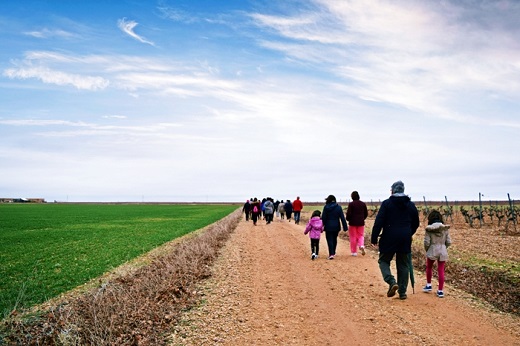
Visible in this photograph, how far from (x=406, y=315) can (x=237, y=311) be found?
3.23m

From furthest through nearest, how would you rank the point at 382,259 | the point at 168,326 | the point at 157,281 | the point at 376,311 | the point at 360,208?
the point at 360,208
the point at 157,281
the point at 382,259
the point at 376,311
the point at 168,326

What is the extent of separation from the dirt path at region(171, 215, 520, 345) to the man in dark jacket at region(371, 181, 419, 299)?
0.67 meters

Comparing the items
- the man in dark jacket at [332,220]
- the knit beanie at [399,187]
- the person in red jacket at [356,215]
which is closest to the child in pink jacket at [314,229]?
the man in dark jacket at [332,220]

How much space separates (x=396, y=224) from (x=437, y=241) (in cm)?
131

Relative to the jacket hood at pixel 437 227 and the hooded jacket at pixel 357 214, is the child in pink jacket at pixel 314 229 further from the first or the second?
the jacket hood at pixel 437 227

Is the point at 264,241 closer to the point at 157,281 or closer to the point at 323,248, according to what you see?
the point at 323,248

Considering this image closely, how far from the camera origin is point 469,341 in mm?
6340

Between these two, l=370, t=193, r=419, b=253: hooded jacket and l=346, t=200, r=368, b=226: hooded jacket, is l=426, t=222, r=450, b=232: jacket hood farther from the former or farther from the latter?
l=346, t=200, r=368, b=226: hooded jacket

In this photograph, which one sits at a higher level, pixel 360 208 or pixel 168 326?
pixel 360 208

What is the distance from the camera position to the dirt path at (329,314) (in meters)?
6.58

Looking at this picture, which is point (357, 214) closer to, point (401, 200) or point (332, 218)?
point (332, 218)

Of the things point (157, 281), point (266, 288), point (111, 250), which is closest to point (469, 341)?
point (266, 288)

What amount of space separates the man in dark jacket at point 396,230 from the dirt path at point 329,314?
0.67m

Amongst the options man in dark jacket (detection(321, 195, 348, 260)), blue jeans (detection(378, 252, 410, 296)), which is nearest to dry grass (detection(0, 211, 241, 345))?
blue jeans (detection(378, 252, 410, 296))
